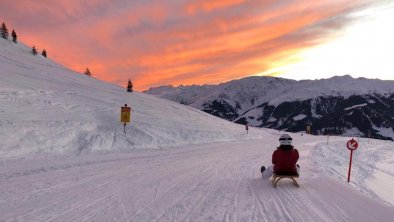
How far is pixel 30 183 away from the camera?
11281 mm

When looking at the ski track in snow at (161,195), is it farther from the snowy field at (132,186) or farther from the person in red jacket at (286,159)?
the person in red jacket at (286,159)

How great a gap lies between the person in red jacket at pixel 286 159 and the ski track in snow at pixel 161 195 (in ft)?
1.76

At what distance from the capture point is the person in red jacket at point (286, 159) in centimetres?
1227

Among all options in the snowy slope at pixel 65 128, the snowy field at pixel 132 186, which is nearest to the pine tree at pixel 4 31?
the snowy slope at pixel 65 128

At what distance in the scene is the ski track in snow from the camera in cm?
841

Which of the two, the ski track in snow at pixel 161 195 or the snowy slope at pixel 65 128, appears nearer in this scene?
the ski track in snow at pixel 161 195

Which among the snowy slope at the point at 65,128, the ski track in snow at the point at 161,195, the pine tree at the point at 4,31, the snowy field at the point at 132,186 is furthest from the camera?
the pine tree at the point at 4,31

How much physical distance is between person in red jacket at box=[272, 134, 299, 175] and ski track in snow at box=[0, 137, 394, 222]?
0.54 m

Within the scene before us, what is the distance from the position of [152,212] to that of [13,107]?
62.2ft

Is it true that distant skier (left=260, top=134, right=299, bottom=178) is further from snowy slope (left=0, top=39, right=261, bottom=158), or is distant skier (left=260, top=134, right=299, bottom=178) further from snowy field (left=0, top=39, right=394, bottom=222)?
snowy slope (left=0, top=39, right=261, bottom=158)

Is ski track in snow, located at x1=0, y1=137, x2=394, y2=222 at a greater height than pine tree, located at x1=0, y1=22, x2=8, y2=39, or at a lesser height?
lesser

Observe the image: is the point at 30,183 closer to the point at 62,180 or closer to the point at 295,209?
the point at 62,180

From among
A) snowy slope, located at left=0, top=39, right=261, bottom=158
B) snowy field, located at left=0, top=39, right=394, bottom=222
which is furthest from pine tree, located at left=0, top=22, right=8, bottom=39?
snowy field, located at left=0, top=39, right=394, bottom=222

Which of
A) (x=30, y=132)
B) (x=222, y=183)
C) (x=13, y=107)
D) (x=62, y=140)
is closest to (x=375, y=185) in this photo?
(x=222, y=183)
